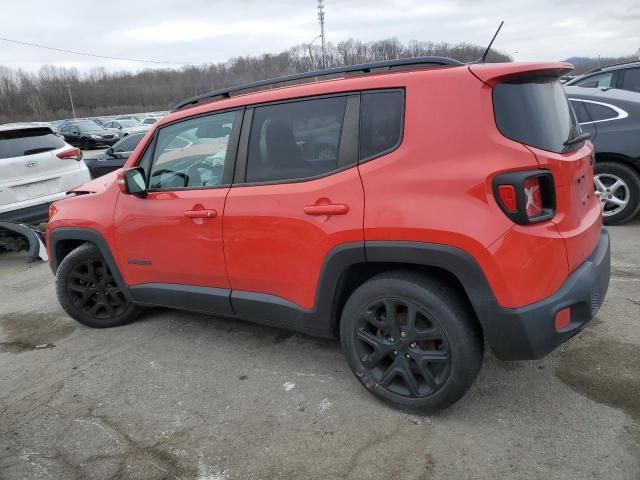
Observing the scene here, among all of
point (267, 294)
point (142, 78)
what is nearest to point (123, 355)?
point (267, 294)

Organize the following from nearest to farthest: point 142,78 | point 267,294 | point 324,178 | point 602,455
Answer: point 602,455 < point 324,178 < point 267,294 < point 142,78

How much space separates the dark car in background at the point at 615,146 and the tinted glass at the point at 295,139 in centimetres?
389

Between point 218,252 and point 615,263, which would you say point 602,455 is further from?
point 615,263

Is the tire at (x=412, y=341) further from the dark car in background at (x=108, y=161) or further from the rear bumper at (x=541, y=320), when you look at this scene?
the dark car in background at (x=108, y=161)

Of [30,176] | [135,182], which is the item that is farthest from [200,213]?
[30,176]

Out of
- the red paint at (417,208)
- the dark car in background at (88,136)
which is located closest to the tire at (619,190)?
the red paint at (417,208)

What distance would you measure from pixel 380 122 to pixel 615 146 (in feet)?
13.5

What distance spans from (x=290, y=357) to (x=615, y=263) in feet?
10.5

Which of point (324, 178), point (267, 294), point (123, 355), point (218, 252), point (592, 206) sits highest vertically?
point (324, 178)

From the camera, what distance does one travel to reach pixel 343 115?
270cm

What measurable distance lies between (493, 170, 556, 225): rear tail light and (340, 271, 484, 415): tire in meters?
0.52

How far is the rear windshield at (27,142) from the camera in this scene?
6.81 m

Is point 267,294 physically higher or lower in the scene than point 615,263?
higher

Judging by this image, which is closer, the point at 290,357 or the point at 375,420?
the point at 375,420
